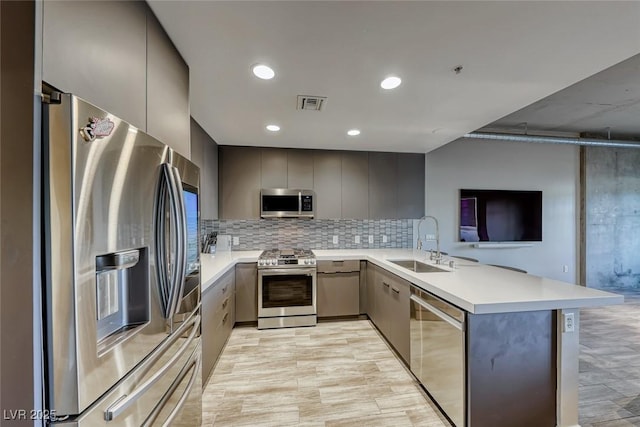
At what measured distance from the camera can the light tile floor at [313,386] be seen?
6.08ft

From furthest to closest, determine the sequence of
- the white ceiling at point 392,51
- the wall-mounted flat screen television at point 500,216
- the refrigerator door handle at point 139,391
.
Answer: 1. the wall-mounted flat screen television at point 500,216
2. the white ceiling at point 392,51
3. the refrigerator door handle at point 139,391

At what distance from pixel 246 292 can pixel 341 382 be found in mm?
1604

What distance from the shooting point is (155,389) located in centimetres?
104

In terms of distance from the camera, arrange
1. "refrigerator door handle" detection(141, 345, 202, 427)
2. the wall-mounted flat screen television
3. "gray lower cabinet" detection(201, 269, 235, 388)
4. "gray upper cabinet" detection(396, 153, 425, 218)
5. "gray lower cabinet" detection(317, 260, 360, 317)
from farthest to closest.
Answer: the wall-mounted flat screen television, "gray upper cabinet" detection(396, 153, 425, 218), "gray lower cabinet" detection(317, 260, 360, 317), "gray lower cabinet" detection(201, 269, 235, 388), "refrigerator door handle" detection(141, 345, 202, 427)

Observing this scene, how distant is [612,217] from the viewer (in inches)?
184

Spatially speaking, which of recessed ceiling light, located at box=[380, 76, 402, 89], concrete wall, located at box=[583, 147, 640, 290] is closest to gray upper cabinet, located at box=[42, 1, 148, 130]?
recessed ceiling light, located at box=[380, 76, 402, 89]

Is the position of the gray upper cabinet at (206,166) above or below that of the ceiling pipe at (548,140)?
below

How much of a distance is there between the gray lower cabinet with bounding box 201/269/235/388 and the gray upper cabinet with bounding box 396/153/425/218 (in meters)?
2.61

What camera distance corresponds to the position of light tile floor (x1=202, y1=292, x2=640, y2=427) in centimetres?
186

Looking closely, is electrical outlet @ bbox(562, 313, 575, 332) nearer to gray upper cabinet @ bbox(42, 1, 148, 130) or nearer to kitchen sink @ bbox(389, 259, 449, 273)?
kitchen sink @ bbox(389, 259, 449, 273)

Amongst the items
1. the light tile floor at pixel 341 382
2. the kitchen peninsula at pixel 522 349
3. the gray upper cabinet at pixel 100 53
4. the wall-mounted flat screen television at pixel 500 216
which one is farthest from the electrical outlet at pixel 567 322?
the wall-mounted flat screen television at pixel 500 216

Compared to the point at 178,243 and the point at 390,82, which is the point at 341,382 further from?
the point at 390,82

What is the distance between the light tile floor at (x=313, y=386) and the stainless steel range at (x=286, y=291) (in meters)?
0.26

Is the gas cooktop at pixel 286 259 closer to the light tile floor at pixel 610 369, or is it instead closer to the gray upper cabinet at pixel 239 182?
the gray upper cabinet at pixel 239 182
